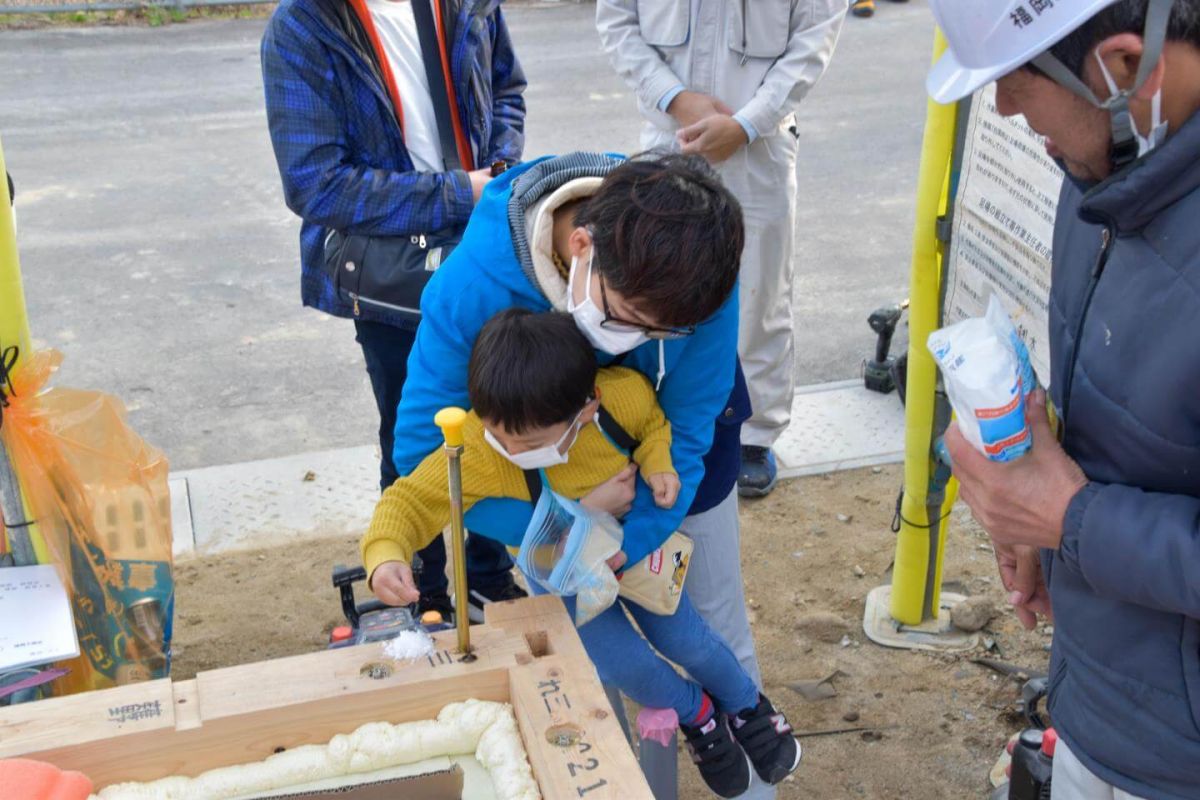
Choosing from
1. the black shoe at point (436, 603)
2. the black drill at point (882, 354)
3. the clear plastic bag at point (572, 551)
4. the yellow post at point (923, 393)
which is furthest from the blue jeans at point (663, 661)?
the black drill at point (882, 354)

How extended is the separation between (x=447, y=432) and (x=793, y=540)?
2291 mm

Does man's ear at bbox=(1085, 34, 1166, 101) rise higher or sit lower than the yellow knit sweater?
higher

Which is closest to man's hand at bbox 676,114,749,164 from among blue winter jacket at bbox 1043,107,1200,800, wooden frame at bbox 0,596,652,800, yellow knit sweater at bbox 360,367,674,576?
yellow knit sweater at bbox 360,367,674,576

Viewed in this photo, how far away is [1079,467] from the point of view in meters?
1.60

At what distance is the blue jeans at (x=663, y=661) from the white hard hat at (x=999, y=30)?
1127 mm

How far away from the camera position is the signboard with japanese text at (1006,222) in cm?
238

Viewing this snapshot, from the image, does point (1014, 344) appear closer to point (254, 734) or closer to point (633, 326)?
point (633, 326)

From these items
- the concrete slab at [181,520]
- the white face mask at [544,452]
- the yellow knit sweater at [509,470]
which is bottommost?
the concrete slab at [181,520]

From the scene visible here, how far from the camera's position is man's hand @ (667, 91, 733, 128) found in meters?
3.56

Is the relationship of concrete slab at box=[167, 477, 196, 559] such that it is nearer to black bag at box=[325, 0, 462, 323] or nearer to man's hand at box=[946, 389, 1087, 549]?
black bag at box=[325, 0, 462, 323]

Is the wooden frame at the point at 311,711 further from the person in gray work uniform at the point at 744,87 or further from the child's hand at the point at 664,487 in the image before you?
the person in gray work uniform at the point at 744,87

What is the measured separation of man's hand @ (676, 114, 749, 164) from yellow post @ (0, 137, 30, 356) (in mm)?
1762

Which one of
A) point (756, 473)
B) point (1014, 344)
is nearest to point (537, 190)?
point (1014, 344)

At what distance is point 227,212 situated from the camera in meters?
6.72
